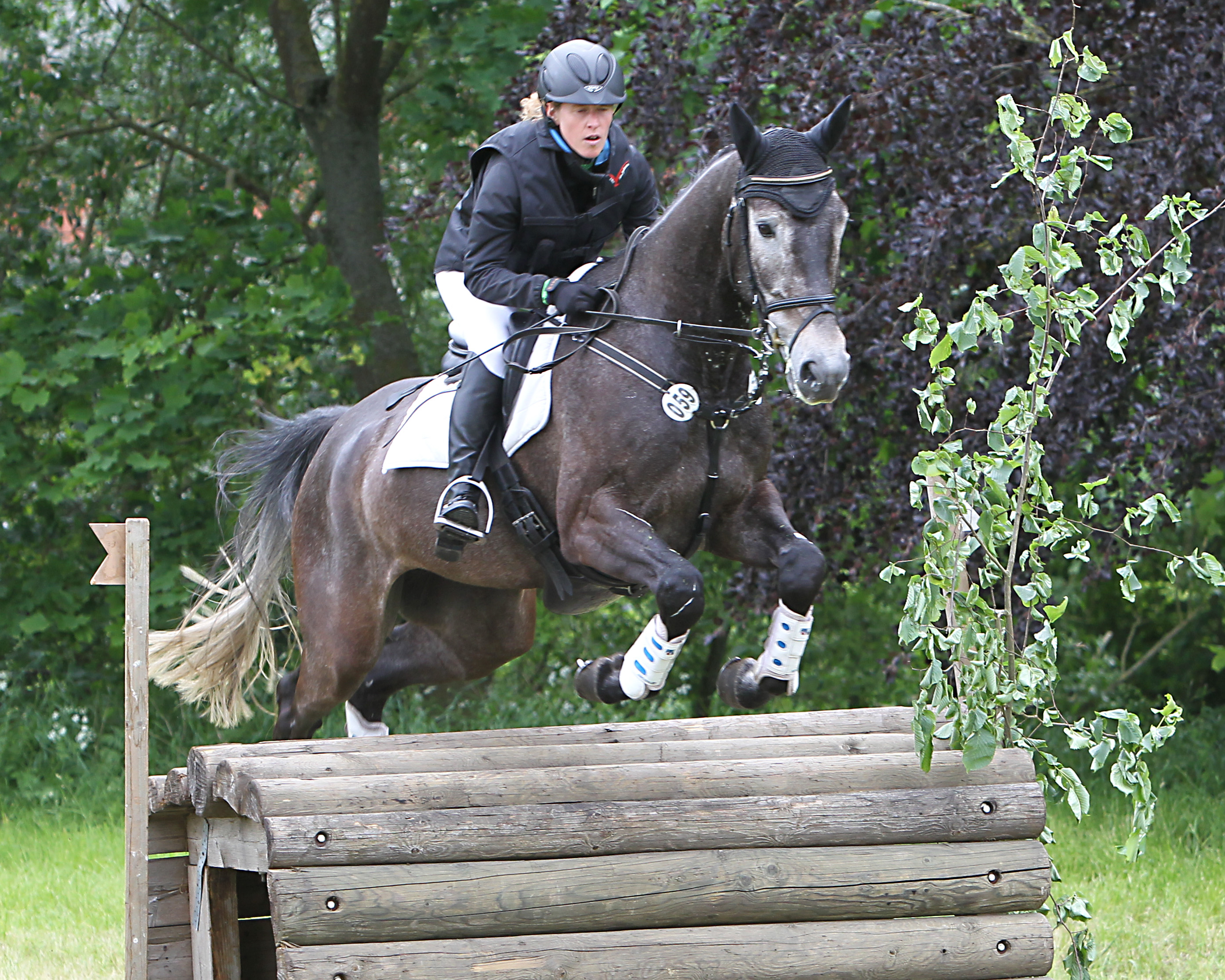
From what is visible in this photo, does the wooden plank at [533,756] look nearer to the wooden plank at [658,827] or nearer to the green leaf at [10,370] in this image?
the wooden plank at [658,827]

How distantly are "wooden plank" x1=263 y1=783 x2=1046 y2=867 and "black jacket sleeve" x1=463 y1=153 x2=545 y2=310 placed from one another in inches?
55.5

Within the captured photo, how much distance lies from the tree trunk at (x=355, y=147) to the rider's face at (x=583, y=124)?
4407 mm

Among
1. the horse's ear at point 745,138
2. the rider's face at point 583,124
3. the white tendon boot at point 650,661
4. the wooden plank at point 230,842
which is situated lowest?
the wooden plank at point 230,842

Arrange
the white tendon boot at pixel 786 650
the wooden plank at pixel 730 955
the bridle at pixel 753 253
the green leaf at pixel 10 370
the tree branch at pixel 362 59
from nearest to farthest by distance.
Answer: the wooden plank at pixel 730 955, the bridle at pixel 753 253, the white tendon boot at pixel 786 650, the green leaf at pixel 10 370, the tree branch at pixel 362 59

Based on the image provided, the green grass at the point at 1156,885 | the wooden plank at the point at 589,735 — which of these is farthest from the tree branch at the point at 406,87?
the green grass at the point at 1156,885

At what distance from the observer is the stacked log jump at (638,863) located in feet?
8.55

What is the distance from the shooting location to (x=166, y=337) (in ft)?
22.5

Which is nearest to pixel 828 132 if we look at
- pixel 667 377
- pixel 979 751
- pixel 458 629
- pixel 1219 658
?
pixel 667 377

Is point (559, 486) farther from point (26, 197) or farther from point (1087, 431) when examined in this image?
point (26, 197)

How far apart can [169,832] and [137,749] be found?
1.87ft

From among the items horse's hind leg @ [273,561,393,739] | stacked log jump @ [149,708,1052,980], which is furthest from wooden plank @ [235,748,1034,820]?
horse's hind leg @ [273,561,393,739]

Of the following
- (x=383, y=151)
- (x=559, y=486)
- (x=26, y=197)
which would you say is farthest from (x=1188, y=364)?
(x=26, y=197)

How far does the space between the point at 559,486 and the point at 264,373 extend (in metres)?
3.97

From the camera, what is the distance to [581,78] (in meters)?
3.49
